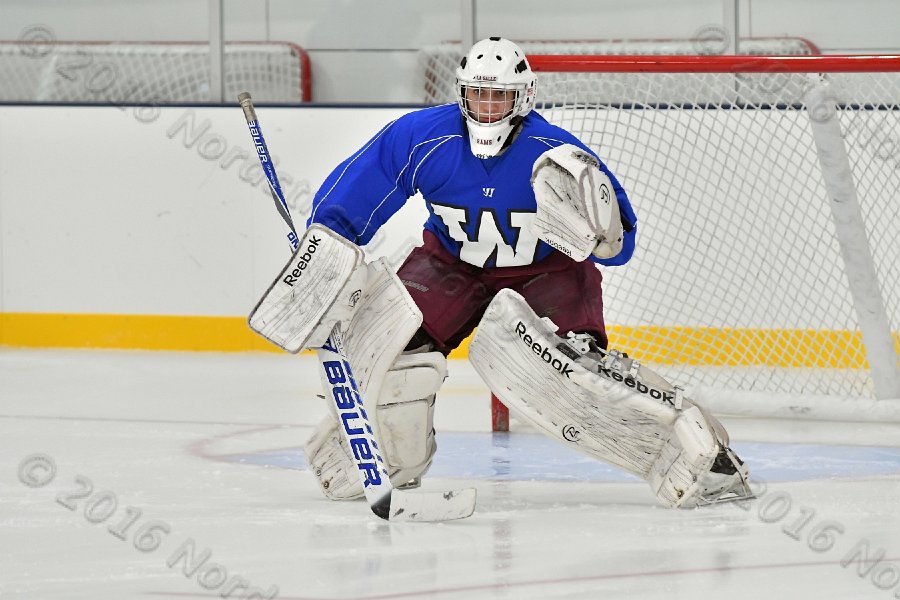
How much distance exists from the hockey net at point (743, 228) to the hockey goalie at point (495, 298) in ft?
4.92

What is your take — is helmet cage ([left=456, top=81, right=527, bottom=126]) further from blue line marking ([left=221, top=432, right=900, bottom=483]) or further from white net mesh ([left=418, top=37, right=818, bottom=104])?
white net mesh ([left=418, top=37, right=818, bottom=104])

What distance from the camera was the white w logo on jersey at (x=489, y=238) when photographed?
2986 mm

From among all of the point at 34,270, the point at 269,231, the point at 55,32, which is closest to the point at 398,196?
Answer: the point at 269,231

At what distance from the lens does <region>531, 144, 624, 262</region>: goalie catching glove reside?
9.01 feet

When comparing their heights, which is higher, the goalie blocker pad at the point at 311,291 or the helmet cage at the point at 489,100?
the helmet cage at the point at 489,100

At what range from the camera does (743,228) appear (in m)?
4.93

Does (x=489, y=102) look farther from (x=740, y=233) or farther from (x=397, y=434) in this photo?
(x=740, y=233)

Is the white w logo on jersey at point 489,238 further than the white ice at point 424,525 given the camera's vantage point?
Yes

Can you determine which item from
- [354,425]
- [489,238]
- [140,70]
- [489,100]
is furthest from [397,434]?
[140,70]

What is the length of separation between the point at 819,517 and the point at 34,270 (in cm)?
393

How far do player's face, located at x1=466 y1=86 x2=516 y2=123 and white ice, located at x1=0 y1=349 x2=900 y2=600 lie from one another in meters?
0.82

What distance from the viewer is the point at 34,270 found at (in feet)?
19.0

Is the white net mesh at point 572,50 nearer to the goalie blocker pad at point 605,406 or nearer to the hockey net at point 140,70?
the hockey net at point 140,70

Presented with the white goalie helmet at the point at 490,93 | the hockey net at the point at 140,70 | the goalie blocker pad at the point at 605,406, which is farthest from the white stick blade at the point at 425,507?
the hockey net at the point at 140,70
